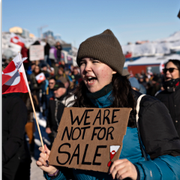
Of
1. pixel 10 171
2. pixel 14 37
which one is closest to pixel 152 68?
pixel 14 37

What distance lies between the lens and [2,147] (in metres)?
2.50

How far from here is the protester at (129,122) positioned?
1330 mm

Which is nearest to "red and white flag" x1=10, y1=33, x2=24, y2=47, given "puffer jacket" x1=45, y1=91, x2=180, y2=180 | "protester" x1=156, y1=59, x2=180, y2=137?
"protester" x1=156, y1=59, x2=180, y2=137

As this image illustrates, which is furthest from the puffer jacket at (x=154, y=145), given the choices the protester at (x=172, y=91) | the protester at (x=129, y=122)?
the protester at (x=172, y=91)

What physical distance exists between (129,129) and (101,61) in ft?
1.70

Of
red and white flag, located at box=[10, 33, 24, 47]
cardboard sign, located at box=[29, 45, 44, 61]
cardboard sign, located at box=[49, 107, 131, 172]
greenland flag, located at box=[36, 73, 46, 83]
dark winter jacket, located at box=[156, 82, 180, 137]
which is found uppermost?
cardboard sign, located at box=[49, 107, 131, 172]

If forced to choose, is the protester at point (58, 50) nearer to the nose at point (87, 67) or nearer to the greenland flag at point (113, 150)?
the nose at point (87, 67)

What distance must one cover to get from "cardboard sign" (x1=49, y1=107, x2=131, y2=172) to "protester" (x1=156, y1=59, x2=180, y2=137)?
2.31 metres

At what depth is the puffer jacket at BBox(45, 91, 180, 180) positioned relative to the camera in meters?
1.33

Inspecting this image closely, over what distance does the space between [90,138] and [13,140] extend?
137 centimetres

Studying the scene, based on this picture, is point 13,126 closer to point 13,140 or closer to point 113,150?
point 13,140

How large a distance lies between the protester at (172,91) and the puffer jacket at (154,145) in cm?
224

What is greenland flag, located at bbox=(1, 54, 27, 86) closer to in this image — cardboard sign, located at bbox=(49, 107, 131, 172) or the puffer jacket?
cardboard sign, located at bbox=(49, 107, 131, 172)

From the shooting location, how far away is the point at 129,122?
1537 millimetres
